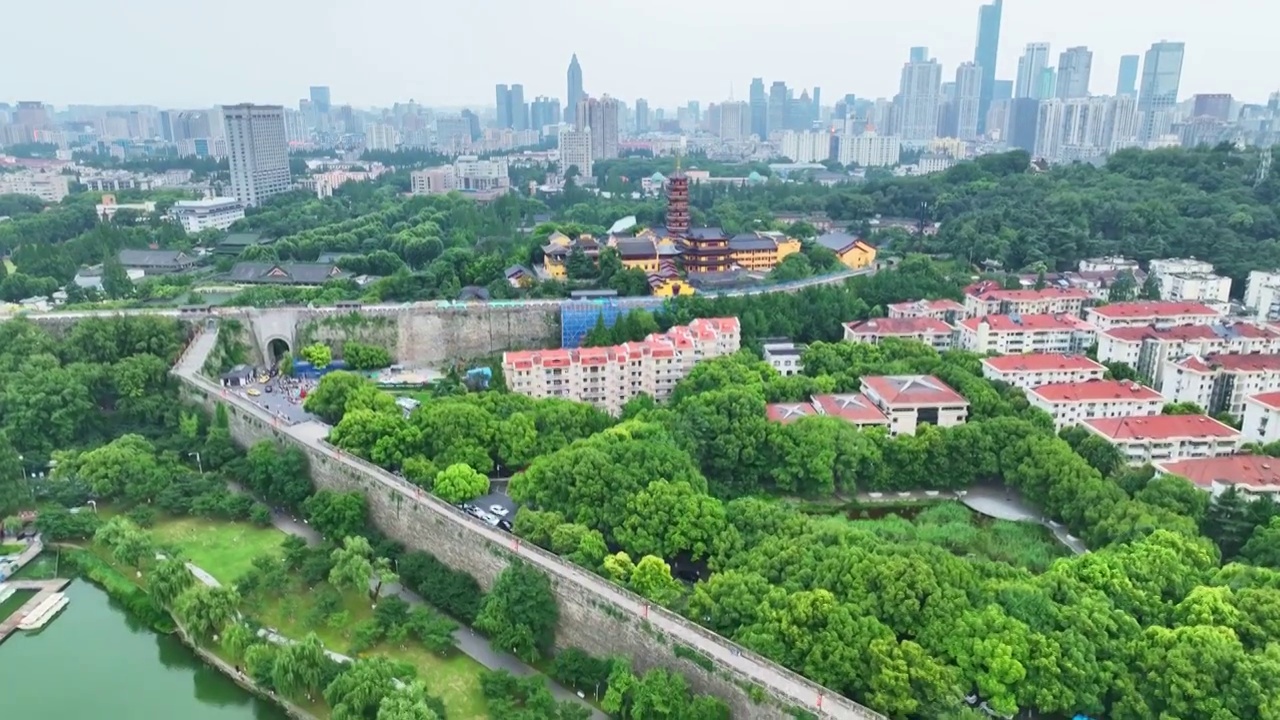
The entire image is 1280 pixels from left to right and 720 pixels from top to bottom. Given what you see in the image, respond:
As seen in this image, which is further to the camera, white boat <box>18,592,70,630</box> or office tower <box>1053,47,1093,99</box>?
office tower <box>1053,47,1093,99</box>

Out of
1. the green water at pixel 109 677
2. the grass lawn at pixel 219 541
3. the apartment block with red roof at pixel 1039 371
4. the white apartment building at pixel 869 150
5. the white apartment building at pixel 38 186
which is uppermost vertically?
the white apartment building at pixel 869 150

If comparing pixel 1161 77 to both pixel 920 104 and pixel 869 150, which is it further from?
pixel 869 150

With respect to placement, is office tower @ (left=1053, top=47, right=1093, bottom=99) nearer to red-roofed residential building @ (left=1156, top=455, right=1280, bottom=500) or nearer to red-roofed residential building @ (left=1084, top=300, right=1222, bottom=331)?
red-roofed residential building @ (left=1084, top=300, right=1222, bottom=331)

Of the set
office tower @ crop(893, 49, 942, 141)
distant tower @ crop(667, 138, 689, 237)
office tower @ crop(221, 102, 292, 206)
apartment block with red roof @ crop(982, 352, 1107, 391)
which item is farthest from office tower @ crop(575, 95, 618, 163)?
apartment block with red roof @ crop(982, 352, 1107, 391)

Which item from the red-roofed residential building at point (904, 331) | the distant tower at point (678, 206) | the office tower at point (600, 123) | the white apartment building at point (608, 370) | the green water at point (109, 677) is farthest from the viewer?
the office tower at point (600, 123)

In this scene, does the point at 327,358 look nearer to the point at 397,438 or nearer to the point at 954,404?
the point at 397,438

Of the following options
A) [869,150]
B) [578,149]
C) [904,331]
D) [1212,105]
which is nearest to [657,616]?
[904,331]

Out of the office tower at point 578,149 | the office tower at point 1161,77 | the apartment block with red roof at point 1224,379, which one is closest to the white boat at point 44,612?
the apartment block with red roof at point 1224,379

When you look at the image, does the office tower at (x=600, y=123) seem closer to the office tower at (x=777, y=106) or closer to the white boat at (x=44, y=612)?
the office tower at (x=777, y=106)
